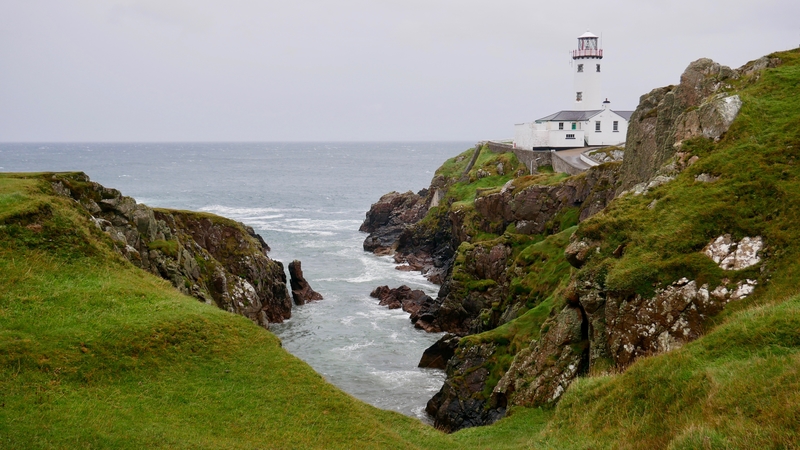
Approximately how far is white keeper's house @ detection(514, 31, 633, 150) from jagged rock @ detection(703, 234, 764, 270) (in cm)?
5665

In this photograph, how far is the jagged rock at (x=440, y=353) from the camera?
4162cm

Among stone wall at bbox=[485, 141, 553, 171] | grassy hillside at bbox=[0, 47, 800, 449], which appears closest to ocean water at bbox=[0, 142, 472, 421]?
grassy hillside at bbox=[0, 47, 800, 449]

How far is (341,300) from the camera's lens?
60312mm

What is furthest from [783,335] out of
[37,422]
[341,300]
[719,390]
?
[341,300]

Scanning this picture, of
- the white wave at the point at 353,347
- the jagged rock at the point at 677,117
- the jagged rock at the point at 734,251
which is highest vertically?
the jagged rock at the point at 677,117

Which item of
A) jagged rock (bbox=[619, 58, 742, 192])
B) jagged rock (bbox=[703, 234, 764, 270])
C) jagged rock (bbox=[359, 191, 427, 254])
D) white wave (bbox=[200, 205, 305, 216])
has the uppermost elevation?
jagged rock (bbox=[619, 58, 742, 192])

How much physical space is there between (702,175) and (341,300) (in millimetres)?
37193

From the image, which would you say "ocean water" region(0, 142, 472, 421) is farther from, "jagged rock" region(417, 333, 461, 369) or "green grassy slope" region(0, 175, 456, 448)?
"green grassy slope" region(0, 175, 456, 448)

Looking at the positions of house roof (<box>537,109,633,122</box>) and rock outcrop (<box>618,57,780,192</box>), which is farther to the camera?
house roof (<box>537,109,633,122</box>)

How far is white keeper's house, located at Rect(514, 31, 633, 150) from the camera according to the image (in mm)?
81438

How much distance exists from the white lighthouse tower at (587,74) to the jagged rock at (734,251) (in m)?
66.8

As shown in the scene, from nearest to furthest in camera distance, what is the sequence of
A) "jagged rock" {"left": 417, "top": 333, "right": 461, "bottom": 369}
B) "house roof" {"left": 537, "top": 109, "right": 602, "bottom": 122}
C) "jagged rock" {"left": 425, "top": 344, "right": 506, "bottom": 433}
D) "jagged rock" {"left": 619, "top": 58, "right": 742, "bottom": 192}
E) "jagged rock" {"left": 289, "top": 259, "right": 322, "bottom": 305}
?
"jagged rock" {"left": 425, "top": 344, "right": 506, "bottom": 433}, "jagged rock" {"left": 619, "top": 58, "right": 742, "bottom": 192}, "jagged rock" {"left": 417, "top": 333, "right": 461, "bottom": 369}, "jagged rock" {"left": 289, "top": 259, "right": 322, "bottom": 305}, "house roof" {"left": 537, "top": 109, "right": 602, "bottom": 122}

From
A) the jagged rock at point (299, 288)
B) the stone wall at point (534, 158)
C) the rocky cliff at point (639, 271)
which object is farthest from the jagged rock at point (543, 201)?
the jagged rock at point (299, 288)

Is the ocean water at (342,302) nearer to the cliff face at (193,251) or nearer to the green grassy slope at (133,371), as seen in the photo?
the cliff face at (193,251)
